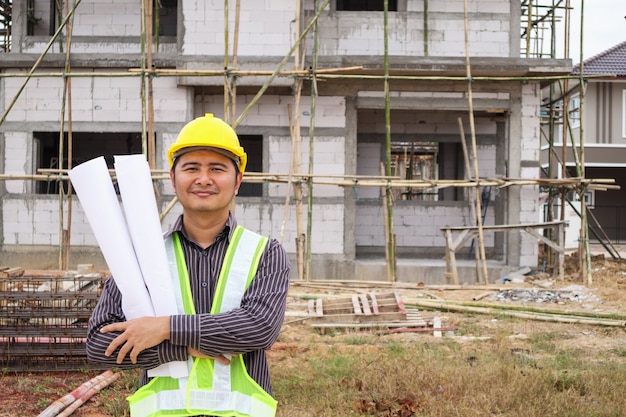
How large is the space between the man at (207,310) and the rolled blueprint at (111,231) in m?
0.10

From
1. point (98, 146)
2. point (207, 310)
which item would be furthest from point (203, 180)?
point (98, 146)

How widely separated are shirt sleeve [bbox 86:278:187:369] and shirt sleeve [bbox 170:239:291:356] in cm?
7

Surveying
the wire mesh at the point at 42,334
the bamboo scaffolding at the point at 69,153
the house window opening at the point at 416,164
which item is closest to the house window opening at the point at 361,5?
the house window opening at the point at 416,164

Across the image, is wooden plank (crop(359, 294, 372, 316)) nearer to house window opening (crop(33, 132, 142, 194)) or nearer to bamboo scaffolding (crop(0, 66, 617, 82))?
bamboo scaffolding (crop(0, 66, 617, 82))

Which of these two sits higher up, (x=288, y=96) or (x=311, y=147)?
(x=288, y=96)

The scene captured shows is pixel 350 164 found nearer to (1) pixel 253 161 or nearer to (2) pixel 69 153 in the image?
(2) pixel 69 153

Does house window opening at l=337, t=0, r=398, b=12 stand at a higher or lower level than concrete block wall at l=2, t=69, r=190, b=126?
higher

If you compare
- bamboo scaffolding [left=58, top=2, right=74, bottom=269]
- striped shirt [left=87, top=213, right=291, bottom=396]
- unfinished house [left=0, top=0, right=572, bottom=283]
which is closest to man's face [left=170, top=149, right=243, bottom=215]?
striped shirt [left=87, top=213, right=291, bottom=396]

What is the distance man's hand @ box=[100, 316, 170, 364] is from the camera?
2291mm

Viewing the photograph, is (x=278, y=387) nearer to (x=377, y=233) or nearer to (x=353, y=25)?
(x=353, y=25)

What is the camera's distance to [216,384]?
2.40m

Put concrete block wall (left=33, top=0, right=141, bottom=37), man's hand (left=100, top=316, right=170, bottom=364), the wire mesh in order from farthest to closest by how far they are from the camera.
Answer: concrete block wall (left=33, top=0, right=141, bottom=37), the wire mesh, man's hand (left=100, top=316, right=170, bottom=364)

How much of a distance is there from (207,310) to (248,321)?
20cm

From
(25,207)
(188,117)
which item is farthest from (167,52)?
(25,207)
